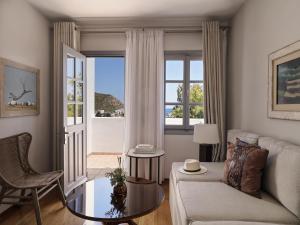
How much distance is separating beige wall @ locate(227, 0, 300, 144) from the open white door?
2309 millimetres

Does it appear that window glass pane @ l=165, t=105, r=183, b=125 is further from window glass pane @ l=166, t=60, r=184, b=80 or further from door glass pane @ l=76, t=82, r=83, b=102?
door glass pane @ l=76, t=82, r=83, b=102

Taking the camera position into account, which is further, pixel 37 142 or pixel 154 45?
pixel 154 45

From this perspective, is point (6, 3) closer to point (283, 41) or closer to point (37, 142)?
point (37, 142)

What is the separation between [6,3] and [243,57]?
2.94 metres

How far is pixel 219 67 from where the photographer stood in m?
3.58

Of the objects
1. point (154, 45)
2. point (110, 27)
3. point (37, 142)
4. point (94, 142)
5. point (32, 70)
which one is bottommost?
point (94, 142)

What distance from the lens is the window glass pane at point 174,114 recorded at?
12.9ft

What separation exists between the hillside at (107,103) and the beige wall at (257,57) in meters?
3.84

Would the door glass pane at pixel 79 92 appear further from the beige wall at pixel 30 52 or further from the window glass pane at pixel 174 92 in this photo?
the window glass pane at pixel 174 92

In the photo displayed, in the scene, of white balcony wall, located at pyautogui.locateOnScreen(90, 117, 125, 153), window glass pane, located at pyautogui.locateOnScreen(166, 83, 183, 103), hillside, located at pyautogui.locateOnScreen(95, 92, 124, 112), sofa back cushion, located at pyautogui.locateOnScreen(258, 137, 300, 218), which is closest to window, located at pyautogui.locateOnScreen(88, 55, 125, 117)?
hillside, located at pyautogui.locateOnScreen(95, 92, 124, 112)

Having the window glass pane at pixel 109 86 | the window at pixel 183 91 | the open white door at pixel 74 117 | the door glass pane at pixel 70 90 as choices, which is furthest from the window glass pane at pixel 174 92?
the window glass pane at pixel 109 86

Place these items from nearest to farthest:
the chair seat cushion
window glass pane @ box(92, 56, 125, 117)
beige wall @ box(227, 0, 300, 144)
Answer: beige wall @ box(227, 0, 300, 144) → the chair seat cushion → window glass pane @ box(92, 56, 125, 117)

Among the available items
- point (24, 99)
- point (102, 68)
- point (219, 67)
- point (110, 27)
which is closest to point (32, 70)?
point (24, 99)

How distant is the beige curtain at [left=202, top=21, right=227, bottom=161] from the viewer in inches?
141
